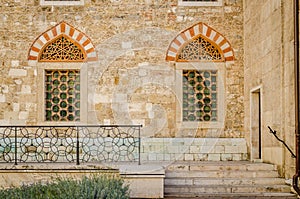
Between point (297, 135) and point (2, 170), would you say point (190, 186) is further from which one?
point (2, 170)

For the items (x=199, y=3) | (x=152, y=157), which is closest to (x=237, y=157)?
(x=152, y=157)

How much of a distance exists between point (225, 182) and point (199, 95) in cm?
313

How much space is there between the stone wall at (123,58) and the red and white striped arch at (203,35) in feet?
0.37

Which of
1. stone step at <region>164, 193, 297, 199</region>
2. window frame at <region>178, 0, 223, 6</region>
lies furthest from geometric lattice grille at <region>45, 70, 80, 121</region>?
stone step at <region>164, 193, 297, 199</region>

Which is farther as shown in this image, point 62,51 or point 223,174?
point 62,51

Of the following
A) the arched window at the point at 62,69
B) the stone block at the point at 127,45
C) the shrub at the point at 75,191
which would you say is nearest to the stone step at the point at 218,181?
the shrub at the point at 75,191

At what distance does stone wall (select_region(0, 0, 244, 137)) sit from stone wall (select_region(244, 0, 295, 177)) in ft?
1.54

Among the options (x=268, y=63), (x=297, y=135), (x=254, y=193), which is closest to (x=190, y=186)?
(x=254, y=193)

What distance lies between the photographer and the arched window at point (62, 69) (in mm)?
12891

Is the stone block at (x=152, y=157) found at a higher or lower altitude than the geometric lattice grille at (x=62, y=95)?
lower

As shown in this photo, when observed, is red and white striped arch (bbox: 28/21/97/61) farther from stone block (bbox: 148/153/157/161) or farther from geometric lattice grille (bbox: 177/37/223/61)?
stone block (bbox: 148/153/157/161)

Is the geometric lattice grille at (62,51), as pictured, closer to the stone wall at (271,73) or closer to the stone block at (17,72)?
the stone block at (17,72)

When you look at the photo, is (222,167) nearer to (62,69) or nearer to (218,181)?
(218,181)

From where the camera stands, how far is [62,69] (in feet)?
42.4
